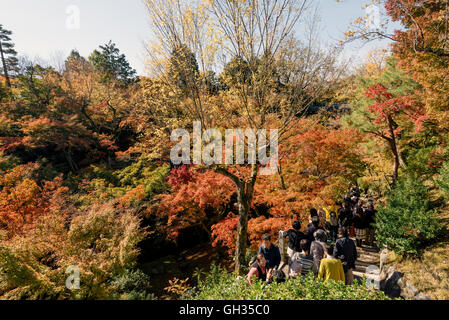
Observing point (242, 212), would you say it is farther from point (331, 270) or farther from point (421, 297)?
point (421, 297)

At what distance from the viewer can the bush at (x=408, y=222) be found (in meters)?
5.10

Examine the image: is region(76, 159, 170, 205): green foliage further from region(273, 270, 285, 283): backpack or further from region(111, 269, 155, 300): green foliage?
region(273, 270, 285, 283): backpack

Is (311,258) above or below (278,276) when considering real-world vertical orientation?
above

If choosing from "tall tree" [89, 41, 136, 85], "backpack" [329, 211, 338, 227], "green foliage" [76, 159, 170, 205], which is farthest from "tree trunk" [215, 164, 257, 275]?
"tall tree" [89, 41, 136, 85]

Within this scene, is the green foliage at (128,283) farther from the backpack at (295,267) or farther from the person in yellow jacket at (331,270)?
the person in yellow jacket at (331,270)

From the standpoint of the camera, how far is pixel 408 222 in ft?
17.2

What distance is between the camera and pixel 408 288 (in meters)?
4.41

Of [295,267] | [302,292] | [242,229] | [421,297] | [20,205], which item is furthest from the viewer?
[20,205]

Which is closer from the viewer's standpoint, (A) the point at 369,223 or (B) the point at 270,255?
(B) the point at 270,255

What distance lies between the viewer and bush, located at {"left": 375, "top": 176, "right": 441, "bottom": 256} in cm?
510

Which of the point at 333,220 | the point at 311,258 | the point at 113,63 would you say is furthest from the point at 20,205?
the point at 113,63
